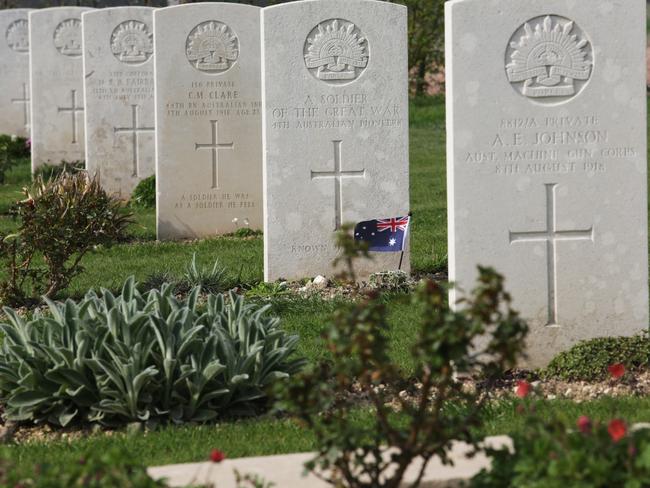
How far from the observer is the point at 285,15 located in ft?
28.9

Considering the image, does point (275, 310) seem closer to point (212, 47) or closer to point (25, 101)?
point (212, 47)

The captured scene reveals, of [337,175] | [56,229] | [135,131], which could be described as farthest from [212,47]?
[56,229]

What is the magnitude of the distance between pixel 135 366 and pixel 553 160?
232 cm

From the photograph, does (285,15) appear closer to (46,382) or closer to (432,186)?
(46,382)

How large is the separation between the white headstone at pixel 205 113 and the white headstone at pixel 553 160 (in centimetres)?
504

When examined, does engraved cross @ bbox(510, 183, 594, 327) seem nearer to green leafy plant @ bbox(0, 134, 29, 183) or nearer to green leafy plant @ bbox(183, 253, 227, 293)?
green leafy plant @ bbox(183, 253, 227, 293)

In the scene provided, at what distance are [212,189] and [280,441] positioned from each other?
6462 mm

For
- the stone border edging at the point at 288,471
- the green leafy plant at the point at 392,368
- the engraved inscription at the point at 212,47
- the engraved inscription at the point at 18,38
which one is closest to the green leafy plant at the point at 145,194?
the engraved inscription at the point at 212,47

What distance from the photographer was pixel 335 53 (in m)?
8.85

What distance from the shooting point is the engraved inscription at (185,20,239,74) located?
429 inches

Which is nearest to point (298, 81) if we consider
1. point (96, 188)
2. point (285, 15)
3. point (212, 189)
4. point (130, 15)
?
point (285, 15)

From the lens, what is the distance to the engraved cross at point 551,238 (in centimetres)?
622

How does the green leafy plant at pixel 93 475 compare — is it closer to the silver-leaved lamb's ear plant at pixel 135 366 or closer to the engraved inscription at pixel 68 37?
the silver-leaved lamb's ear plant at pixel 135 366

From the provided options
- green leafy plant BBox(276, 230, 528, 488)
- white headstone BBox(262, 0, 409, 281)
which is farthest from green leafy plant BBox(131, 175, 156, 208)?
green leafy plant BBox(276, 230, 528, 488)
